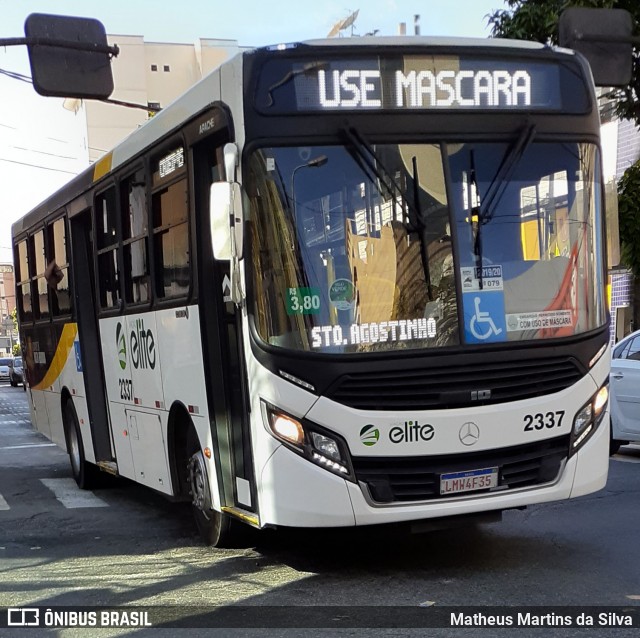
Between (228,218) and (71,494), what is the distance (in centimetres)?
629

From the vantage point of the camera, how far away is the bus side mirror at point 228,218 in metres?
6.46

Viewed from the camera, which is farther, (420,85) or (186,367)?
(186,367)

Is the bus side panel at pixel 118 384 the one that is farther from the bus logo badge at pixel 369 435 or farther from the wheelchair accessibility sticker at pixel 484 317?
the wheelchair accessibility sticker at pixel 484 317

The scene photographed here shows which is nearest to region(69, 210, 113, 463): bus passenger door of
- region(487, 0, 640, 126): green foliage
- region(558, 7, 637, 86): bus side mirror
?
region(558, 7, 637, 86): bus side mirror

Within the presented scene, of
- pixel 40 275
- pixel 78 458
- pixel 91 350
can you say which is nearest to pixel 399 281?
pixel 91 350

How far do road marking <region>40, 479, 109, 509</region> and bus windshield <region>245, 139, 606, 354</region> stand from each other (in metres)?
5.22

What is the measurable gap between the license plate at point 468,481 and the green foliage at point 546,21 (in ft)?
33.2

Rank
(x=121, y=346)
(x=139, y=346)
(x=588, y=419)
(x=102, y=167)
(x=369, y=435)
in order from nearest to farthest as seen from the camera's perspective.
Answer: (x=369, y=435) < (x=588, y=419) < (x=139, y=346) < (x=121, y=346) < (x=102, y=167)

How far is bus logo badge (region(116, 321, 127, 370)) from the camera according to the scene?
954 cm

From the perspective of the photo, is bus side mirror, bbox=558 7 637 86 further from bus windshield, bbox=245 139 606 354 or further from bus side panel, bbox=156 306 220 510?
bus side panel, bbox=156 306 220 510

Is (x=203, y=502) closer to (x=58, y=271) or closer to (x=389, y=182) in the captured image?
(x=389, y=182)

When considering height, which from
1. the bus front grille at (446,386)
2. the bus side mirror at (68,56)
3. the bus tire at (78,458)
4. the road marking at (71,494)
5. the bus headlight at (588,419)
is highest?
the bus side mirror at (68,56)

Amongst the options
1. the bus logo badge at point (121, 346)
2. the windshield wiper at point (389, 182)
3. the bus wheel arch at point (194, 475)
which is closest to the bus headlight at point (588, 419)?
the windshield wiper at point (389, 182)

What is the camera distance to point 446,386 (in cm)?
653
